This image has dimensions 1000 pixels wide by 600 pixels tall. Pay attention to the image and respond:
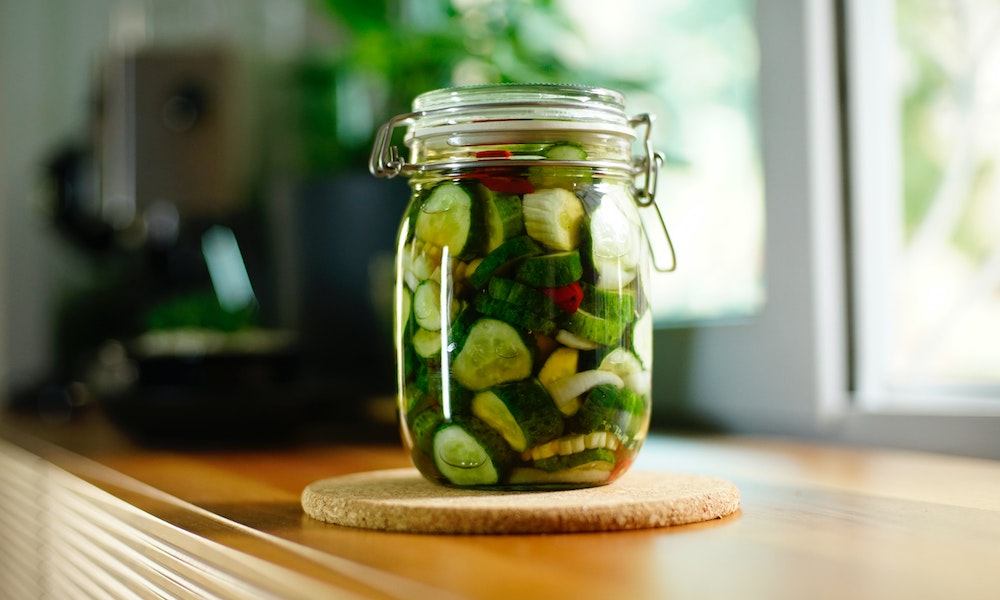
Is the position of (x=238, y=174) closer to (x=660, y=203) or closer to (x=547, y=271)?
(x=660, y=203)

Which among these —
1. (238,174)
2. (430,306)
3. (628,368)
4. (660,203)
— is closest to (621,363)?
(628,368)

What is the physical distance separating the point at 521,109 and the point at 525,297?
109 millimetres

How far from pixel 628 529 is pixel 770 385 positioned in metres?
0.53

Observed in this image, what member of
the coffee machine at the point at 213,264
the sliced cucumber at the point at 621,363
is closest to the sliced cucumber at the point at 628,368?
the sliced cucumber at the point at 621,363

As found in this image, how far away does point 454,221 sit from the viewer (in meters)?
0.58

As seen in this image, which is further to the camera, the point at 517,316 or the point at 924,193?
the point at 924,193

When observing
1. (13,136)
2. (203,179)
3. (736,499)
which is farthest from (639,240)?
(13,136)

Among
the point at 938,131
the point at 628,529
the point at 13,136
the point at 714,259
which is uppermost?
the point at 13,136

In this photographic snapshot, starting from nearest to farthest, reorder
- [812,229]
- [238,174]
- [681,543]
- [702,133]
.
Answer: [681,543]
[812,229]
[702,133]
[238,174]

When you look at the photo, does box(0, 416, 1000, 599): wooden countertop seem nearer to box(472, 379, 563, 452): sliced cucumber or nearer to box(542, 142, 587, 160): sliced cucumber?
box(472, 379, 563, 452): sliced cucumber

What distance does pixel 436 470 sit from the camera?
0.60 m

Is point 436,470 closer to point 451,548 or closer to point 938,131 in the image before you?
point 451,548

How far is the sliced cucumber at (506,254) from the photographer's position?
564 mm

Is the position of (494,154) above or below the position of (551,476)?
above
